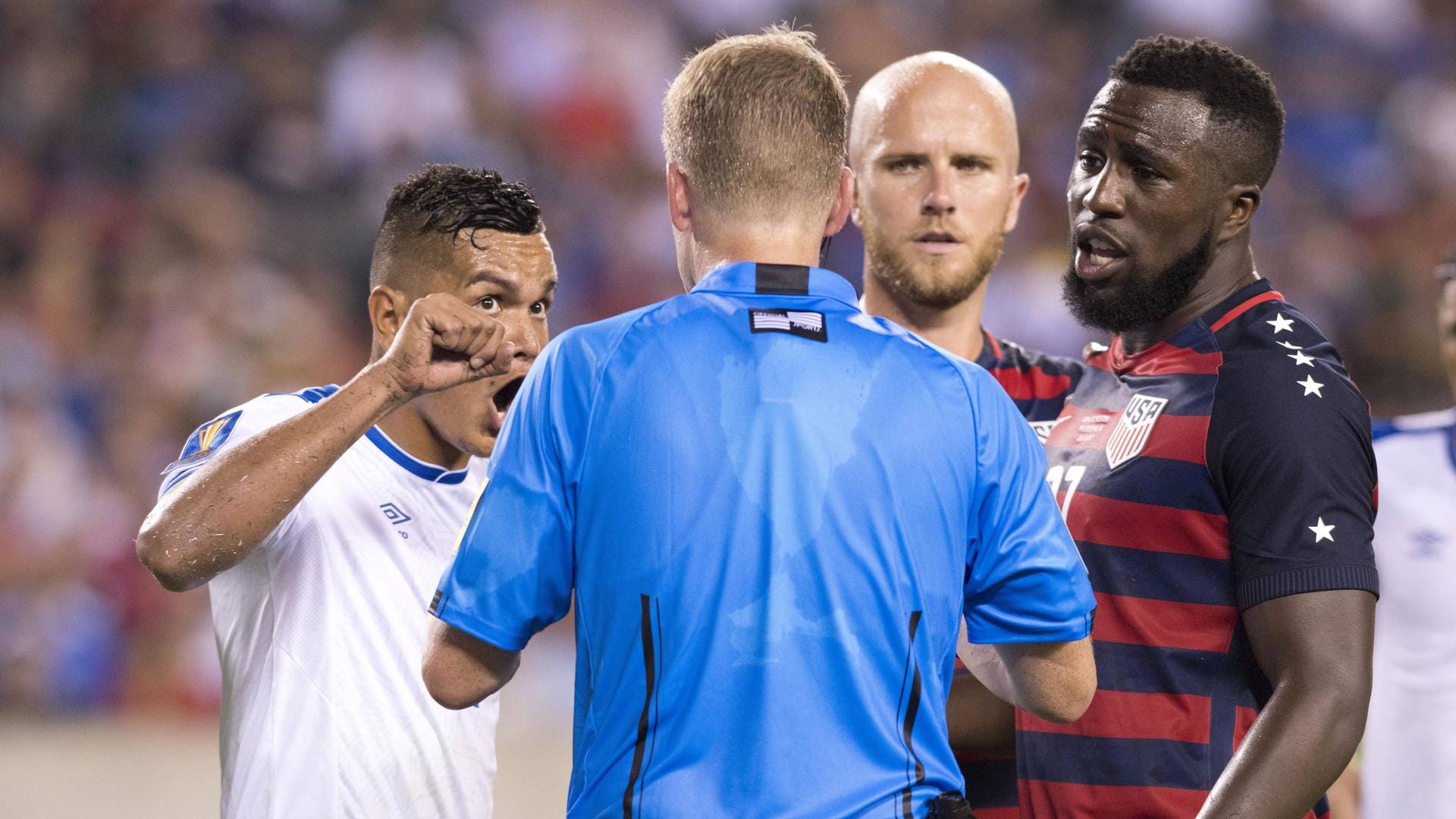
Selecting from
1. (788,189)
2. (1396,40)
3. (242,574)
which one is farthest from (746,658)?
(1396,40)

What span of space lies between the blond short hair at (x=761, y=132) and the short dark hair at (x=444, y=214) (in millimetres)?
841

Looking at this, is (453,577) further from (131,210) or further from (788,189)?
(131,210)

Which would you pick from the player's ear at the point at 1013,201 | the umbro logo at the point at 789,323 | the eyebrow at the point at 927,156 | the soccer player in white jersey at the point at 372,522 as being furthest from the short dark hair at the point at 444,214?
the player's ear at the point at 1013,201

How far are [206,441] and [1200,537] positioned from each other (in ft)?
5.70

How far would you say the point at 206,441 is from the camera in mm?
2525

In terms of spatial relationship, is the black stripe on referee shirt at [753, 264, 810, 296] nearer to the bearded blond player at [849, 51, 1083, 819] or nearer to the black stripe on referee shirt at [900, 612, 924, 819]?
the black stripe on referee shirt at [900, 612, 924, 819]

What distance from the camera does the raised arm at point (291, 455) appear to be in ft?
7.42

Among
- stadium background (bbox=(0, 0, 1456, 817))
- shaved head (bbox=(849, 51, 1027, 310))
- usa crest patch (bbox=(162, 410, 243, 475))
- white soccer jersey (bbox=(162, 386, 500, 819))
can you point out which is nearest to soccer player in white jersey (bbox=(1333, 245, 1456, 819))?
shaved head (bbox=(849, 51, 1027, 310))

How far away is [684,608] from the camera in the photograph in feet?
6.10

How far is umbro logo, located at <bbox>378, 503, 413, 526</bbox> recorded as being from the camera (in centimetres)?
272

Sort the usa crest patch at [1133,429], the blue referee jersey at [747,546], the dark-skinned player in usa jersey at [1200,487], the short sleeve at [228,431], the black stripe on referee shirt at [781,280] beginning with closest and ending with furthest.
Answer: the blue referee jersey at [747,546], the black stripe on referee shirt at [781,280], the dark-skinned player in usa jersey at [1200,487], the short sleeve at [228,431], the usa crest patch at [1133,429]

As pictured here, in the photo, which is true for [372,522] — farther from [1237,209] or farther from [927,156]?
[927,156]

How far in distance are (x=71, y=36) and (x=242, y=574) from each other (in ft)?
25.1

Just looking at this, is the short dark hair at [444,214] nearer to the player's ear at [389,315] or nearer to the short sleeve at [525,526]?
the player's ear at [389,315]
